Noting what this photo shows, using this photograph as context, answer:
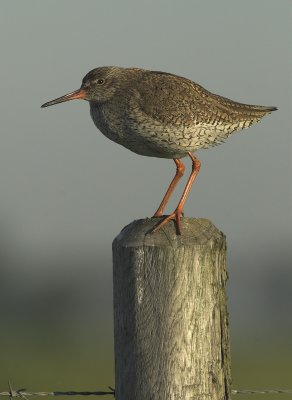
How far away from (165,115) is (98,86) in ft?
4.22

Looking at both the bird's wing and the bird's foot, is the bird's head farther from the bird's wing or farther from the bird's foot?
the bird's foot

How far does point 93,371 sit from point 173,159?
19931mm

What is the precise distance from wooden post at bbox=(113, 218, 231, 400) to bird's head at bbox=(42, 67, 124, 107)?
13.6 feet

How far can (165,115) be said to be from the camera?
9070 millimetres

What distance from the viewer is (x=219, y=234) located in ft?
19.7

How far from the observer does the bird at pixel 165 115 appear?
9000mm

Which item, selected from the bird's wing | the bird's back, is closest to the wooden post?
the bird's back

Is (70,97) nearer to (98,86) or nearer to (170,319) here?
(98,86)

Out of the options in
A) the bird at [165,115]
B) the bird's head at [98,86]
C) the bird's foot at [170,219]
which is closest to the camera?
the bird's foot at [170,219]

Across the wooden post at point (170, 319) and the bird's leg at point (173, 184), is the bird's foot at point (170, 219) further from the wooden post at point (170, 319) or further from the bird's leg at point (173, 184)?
the bird's leg at point (173, 184)

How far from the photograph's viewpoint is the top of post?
5.83 m

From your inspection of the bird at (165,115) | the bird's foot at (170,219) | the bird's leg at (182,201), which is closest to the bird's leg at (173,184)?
the bird at (165,115)

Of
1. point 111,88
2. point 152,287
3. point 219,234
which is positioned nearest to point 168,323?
point 152,287

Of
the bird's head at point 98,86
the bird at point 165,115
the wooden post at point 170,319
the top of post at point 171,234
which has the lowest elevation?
the wooden post at point 170,319
